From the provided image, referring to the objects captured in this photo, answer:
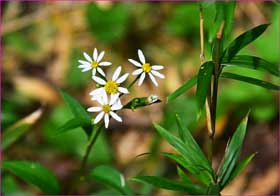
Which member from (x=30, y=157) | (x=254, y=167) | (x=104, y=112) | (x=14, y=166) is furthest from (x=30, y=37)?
(x=104, y=112)

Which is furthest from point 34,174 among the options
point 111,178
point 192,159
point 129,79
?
point 129,79

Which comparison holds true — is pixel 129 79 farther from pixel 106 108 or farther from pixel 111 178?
pixel 106 108

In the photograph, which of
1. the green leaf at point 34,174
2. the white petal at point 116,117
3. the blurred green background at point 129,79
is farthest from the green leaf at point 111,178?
the blurred green background at point 129,79

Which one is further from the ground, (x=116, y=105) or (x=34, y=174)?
(x=116, y=105)

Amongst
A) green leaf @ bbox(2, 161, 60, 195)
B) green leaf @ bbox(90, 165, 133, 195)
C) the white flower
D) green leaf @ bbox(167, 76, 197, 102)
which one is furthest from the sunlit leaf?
green leaf @ bbox(167, 76, 197, 102)

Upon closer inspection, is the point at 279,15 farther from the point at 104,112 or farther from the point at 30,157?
the point at 104,112

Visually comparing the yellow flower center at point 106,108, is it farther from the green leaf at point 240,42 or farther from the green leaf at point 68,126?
the green leaf at point 240,42
